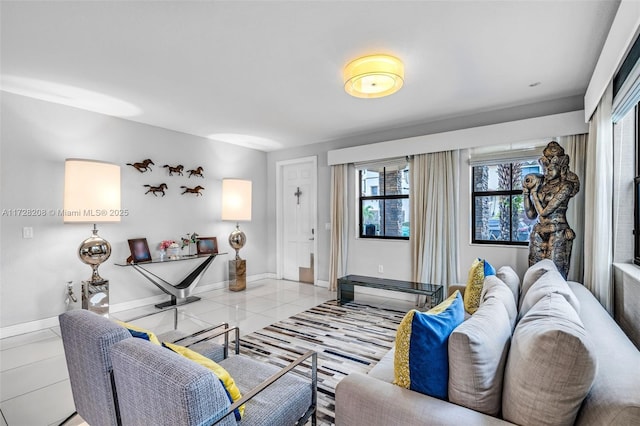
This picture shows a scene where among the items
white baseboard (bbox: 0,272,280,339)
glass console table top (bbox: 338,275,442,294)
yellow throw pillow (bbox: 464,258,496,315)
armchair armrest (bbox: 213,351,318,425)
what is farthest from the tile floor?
yellow throw pillow (bbox: 464,258,496,315)

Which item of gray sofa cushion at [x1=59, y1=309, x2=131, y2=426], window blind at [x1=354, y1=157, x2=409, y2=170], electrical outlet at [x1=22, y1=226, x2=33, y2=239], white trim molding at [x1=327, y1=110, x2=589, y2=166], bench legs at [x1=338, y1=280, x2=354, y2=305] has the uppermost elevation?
white trim molding at [x1=327, y1=110, x2=589, y2=166]

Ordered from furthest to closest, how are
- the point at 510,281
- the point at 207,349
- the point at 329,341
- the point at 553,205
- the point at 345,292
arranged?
the point at 345,292 → the point at 329,341 → the point at 553,205 → the point at 510,281 → the point at 207,349

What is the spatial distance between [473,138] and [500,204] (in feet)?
2.91

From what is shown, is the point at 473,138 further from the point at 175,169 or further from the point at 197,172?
the point at 175,169

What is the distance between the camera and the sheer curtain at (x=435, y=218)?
4.02m

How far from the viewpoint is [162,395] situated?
102 centimetres

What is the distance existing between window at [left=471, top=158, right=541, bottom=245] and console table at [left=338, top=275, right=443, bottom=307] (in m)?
0.89

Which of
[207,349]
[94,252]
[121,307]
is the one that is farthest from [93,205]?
[207,349]

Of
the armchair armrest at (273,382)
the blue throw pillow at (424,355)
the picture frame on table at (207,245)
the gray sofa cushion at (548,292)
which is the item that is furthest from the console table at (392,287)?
the blue throw pillow at (424,355)

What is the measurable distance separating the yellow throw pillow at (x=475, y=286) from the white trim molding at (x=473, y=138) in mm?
1795

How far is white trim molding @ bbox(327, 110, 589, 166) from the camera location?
327 centimetres

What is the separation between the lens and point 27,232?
11.0ft

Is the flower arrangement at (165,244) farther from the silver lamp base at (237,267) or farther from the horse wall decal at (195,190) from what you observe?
the silver lamp base at (237,267)

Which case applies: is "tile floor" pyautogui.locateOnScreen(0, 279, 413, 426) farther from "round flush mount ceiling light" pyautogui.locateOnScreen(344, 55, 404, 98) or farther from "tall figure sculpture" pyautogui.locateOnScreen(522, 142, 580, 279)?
"round flush mount ceiling light" pyautogui.locateOnScreen(344, 55, 404, 98)
